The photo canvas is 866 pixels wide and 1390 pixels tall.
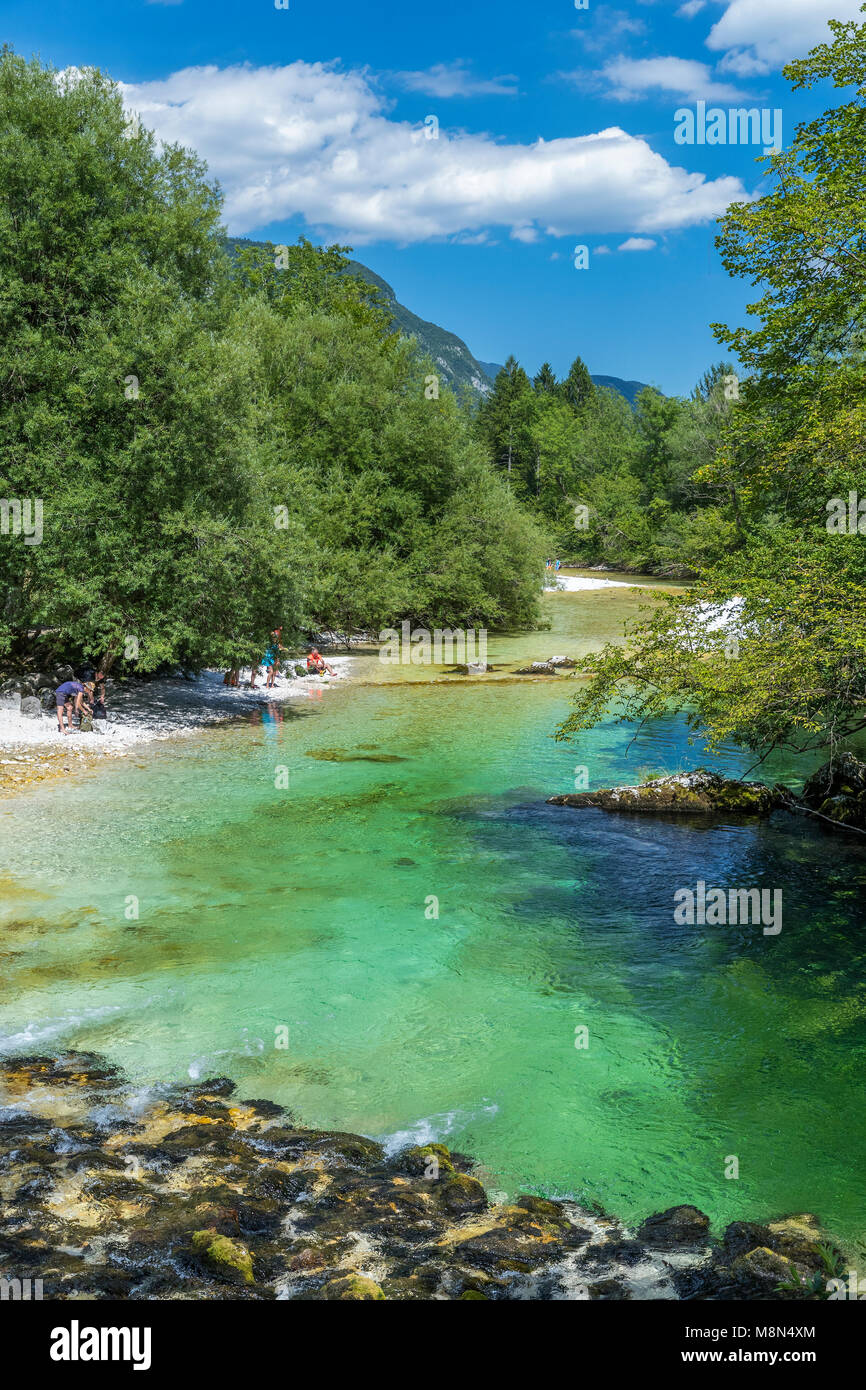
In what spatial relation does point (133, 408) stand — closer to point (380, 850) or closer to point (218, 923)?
point (380, 850)

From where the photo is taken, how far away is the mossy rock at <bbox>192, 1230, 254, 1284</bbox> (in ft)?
22.4

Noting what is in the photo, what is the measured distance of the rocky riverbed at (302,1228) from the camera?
6855 millimetres

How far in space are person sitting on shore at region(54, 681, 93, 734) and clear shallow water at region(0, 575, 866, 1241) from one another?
2839 mm

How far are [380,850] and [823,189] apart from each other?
42.4 feet

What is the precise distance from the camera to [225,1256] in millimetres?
6918

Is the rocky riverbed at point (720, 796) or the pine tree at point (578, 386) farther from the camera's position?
the pine tree at point (578, 386)

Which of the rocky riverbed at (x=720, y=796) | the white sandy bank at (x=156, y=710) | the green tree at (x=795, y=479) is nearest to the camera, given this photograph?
the green tree at (x=795, y=479)

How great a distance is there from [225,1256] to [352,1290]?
3.31 ft

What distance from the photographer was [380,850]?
1711cm

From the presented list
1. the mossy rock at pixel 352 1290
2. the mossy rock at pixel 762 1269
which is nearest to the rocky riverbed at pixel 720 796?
the mossy rock at pixel 762 1269

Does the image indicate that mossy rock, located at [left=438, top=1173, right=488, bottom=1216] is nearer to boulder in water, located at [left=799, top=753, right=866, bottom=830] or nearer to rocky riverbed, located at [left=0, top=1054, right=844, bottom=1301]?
rocky riverbed, located at [left=0, top=1054, right=844, bottom=1301]

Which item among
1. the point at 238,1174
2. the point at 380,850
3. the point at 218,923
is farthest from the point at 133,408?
the point at 238,1174

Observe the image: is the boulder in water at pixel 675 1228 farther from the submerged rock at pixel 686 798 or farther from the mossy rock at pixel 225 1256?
the submerged rock at pixel 686 798
